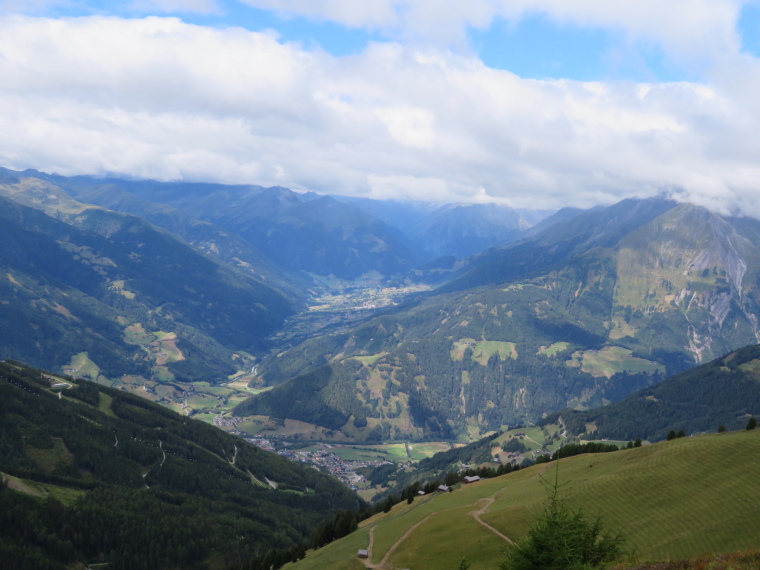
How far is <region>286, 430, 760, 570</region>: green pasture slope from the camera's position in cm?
6662

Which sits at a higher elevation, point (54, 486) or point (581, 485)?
point (581, 485)

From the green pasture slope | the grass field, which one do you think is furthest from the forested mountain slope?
the green pasture slope

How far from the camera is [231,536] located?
6654 inches

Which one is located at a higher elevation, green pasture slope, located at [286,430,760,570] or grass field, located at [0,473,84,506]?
green pasture slope, located at [286,430,760,570]

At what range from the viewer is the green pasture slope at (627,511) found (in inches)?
2623

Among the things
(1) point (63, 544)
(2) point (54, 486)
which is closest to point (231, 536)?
(1) point (63, 544)

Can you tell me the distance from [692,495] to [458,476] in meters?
92.1


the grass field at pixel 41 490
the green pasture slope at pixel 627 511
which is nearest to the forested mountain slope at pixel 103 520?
the grass field at pixel 41 490

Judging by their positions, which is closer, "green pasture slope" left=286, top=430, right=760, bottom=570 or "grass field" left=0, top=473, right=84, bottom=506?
"green pasture slope" left=286, top=430, right=760, bottom=570

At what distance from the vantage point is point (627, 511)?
77.9m

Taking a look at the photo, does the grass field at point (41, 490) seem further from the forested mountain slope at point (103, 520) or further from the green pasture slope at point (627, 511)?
the green pasture slope at point (627, 511)

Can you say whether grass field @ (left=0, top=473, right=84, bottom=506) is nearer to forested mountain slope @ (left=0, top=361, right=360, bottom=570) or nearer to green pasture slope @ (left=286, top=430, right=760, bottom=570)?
forested mountain slope @ (left=0, top=361, right=360, bottom=570)

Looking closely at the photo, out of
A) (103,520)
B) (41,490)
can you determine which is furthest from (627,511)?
(41,490)

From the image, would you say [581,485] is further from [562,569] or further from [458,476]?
[458,476]
